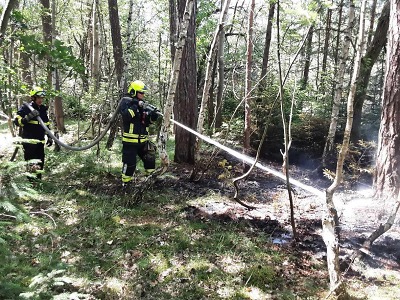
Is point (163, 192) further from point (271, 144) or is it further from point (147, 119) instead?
point (271, 144)

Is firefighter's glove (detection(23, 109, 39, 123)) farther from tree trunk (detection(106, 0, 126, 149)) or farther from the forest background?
tree trunk (detection(106, 0, 126, 149))

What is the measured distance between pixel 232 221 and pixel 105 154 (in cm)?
552

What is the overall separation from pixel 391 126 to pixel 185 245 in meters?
3.91

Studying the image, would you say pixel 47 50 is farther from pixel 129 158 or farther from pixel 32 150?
pixel 32 150

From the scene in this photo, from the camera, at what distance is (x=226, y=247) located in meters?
4.67

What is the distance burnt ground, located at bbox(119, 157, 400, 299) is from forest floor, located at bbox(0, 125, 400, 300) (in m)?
0.02

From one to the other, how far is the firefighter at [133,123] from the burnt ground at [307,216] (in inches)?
43.0

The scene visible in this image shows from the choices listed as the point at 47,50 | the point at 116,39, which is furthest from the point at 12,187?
the point at 116,39

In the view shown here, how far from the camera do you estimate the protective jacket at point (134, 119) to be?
6.28 metres

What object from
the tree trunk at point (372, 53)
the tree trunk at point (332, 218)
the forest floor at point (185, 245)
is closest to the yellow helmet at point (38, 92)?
the forest floor at point (185, 245)

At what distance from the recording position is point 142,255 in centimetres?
453

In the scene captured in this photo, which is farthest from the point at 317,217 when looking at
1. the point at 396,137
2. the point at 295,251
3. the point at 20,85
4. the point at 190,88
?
the point at 20,85

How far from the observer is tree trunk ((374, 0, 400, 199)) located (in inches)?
199

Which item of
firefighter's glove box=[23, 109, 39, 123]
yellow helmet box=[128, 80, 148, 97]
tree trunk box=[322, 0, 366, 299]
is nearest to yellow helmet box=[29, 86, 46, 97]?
firefighter's glove box=[23, 109, 39, 123]
